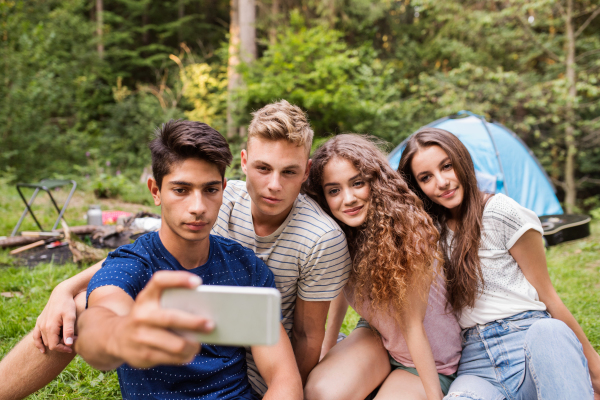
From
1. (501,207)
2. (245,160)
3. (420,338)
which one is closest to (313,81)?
(245,160)

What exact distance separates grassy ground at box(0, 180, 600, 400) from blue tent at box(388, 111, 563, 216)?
0.71 m

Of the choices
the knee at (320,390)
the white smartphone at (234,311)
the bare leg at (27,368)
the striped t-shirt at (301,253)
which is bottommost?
the knee at (320,390)

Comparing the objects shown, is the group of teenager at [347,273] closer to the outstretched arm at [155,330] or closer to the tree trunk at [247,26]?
the outstretched arm at [155,330]

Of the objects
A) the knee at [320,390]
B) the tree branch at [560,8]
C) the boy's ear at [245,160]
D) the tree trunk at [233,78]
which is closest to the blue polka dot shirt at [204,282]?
the knee at [320,390]

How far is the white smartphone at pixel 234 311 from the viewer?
621 mm

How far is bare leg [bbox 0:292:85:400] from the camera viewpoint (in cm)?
150

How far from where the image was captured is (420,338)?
1677 mm

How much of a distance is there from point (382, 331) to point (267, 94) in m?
6.46

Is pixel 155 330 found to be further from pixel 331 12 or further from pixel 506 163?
pixel 331 12

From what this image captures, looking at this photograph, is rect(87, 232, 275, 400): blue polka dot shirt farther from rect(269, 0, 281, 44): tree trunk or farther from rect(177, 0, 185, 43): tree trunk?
rect(177, 0, 185, 43): tree trunk

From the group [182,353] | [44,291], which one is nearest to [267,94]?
[44,291]

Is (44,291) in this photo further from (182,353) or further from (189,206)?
(182,353)

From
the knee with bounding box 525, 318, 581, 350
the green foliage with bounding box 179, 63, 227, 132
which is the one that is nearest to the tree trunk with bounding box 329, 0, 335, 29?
the green foliage with bounding box 179, 63, 227, 132

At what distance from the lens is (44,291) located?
2.94 metres
